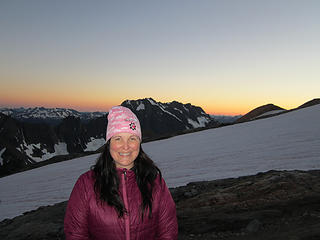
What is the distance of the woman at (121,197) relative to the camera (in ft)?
8.70

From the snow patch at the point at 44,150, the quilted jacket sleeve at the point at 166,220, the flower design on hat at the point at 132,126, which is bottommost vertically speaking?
the snow patch at the point at 44,150

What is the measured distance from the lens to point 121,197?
278cm

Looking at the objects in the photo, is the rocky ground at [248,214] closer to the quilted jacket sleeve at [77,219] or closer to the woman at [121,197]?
the woman at [121,197]

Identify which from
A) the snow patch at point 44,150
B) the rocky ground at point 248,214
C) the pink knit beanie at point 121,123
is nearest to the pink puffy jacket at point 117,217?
the pink knit beanie at point 121,123

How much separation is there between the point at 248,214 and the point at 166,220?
338cm

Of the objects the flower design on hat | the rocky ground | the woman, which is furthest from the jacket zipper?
the rocky ground

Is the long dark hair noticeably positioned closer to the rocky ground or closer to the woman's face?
the woman's face

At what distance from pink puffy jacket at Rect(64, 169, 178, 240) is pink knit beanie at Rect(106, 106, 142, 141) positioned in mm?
511

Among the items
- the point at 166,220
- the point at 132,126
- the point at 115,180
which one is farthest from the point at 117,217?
the point at 132,126

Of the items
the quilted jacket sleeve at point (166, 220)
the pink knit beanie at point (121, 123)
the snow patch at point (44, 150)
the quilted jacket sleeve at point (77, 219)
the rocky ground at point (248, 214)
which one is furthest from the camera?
the snow patch at point (44, 150)

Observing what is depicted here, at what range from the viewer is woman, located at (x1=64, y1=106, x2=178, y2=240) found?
265 centimetres

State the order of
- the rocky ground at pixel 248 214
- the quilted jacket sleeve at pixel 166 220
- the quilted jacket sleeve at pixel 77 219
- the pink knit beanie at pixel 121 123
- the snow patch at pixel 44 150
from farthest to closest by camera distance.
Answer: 1. the snow patch at pixel 44 150
2. the rocky ground at pixel 248 214
3. the pink knit beanie at pixel 121 123
4. the quilted jacket sleeve at pixel 166 220
5. the quilted jacket sleeve at pixel 77 219

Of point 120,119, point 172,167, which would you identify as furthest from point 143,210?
point 172,167

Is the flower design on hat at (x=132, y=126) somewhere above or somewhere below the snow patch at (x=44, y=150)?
above
